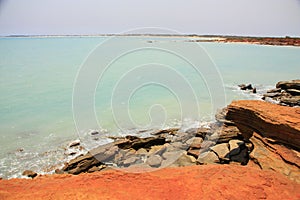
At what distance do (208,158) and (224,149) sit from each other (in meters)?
0.79

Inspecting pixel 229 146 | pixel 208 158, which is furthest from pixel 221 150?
pixel 208 158

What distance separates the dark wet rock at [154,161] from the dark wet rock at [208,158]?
136 cm

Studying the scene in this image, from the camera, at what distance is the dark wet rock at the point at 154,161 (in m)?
7.18

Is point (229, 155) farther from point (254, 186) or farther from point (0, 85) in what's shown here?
point (0, 85)

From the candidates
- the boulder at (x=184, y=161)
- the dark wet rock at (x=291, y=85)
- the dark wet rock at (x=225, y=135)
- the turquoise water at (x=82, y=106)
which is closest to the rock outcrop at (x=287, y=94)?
the dark wet rock at (x=291, y=85)

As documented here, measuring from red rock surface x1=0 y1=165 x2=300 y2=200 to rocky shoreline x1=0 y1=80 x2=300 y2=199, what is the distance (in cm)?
21

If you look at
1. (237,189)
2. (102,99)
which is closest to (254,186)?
(237,189)

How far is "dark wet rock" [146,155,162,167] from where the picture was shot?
23.6 ft

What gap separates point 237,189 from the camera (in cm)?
444

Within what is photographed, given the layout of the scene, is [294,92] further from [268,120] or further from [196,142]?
[268,120]

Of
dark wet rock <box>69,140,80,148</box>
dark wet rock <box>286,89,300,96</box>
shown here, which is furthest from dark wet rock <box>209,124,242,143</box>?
dark wet rock <box>286,89,300,96</box>

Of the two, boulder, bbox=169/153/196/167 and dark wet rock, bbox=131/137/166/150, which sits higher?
boulder, bbox=169/153/196/167

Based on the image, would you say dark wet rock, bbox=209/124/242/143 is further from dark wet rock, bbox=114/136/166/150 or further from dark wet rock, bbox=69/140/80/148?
dark wet rock, bbox=69/140/80/148

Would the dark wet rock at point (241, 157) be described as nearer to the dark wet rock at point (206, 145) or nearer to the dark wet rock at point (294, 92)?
the dark wet rock at point (206, 145)
